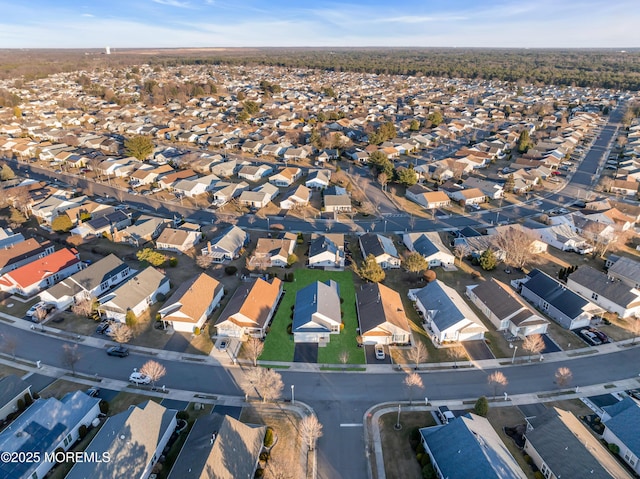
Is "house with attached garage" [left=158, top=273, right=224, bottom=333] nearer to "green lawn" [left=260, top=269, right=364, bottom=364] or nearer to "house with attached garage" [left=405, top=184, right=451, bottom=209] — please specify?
"green lawn" [left=260, top=269, right=364, bottom=364]

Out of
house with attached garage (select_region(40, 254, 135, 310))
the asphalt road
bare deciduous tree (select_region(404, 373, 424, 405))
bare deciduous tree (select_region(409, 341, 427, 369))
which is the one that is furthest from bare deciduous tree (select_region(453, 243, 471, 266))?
house with attached garage (select_region(40, 254, 135, 310))

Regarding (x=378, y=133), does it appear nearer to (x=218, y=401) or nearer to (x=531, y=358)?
(x=531, y=358)

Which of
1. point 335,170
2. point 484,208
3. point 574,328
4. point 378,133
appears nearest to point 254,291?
point 574,328

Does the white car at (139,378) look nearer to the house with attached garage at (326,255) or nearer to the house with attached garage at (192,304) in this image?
the house with attached garage at (192,304)

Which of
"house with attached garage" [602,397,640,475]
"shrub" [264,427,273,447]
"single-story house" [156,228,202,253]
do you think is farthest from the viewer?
"single-story house" [156,228,202,253]

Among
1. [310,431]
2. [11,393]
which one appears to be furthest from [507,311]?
[11,393]

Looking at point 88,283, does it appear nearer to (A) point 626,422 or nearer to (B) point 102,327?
(B) point 102,327
